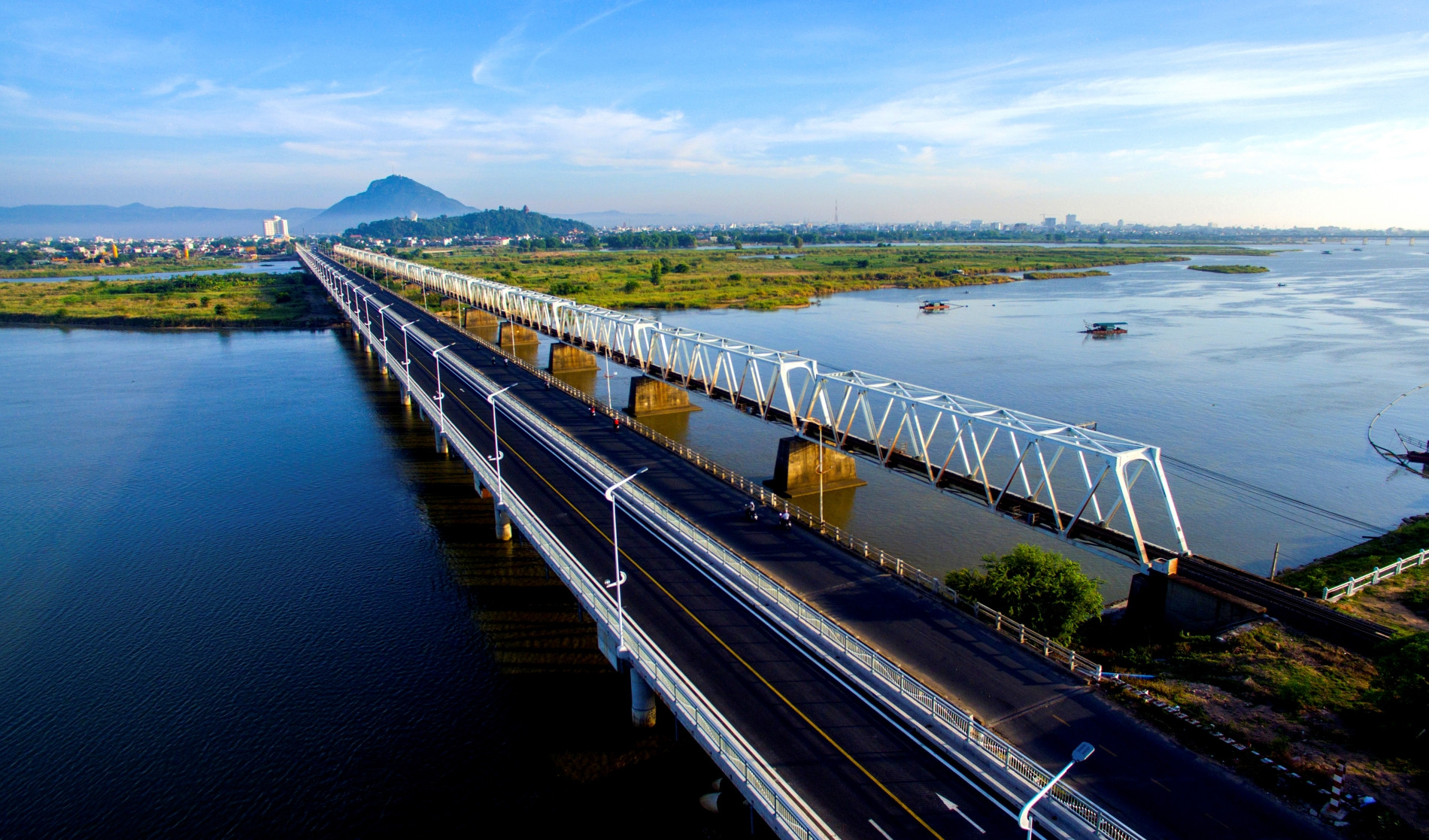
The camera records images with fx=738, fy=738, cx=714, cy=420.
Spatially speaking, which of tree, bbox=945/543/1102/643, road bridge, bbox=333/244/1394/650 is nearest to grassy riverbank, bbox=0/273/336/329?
road bridge, bbox=333/244/1394/650

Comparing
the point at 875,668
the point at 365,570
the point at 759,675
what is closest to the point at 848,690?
the point at 875,668

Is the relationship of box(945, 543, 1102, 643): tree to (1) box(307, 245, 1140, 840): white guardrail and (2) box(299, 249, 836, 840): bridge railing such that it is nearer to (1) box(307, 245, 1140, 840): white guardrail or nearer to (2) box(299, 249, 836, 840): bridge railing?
(1) box(307, 245, 1140, 840): white guardrail

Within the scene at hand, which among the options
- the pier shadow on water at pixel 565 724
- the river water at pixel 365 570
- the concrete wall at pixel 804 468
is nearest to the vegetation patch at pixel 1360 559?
the river water at pixel 365 570

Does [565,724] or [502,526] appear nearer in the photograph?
[565,724]

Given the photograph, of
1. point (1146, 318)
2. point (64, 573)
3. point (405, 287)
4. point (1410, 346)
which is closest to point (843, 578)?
point (64, 573)

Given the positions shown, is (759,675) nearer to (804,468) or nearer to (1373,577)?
(804,468)

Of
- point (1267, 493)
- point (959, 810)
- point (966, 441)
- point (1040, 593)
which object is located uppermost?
point (1040, 593)

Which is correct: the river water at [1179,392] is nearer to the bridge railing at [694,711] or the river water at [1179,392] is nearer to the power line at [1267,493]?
the power line at [1267,493]

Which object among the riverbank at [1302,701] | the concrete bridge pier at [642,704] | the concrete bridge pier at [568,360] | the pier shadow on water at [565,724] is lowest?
the pier shadow on water at [565,724]
